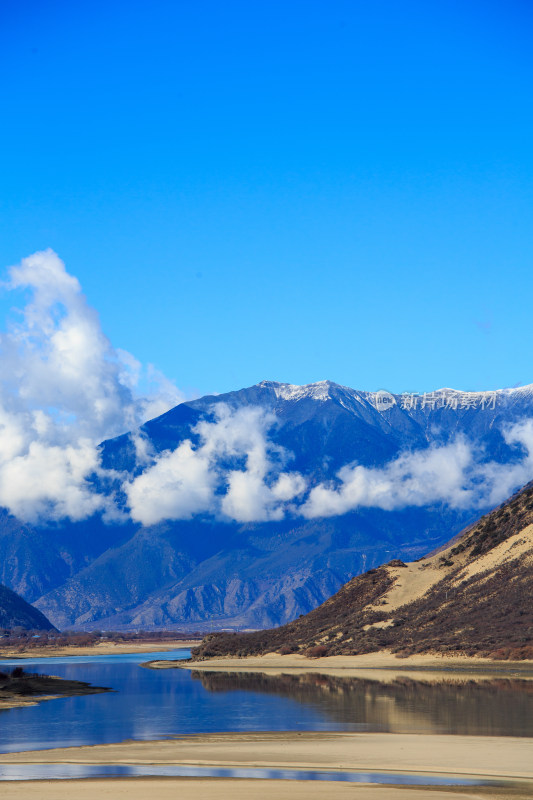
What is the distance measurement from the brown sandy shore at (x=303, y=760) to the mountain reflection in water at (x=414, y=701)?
5.08m

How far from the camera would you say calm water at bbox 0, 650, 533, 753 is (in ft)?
219

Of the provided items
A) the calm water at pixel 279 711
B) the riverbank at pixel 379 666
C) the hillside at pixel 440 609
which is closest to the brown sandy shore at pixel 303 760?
the calm water at pixel 279 711

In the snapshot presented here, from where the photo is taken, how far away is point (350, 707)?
Answer: 79.8 meters

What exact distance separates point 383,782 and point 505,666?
2916 inches

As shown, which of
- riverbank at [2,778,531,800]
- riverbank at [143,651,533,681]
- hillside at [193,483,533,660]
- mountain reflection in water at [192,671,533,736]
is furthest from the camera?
hillside at [193,483,533,660]

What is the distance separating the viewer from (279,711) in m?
79.9

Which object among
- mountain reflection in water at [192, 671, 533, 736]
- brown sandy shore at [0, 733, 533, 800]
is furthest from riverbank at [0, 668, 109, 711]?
brown sandy shore at [0, 733, 533, 800]

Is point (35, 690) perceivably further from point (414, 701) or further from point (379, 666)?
point (379, 666)

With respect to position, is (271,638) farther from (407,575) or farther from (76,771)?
(76,771)

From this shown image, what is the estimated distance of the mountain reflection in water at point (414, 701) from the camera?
217 feet

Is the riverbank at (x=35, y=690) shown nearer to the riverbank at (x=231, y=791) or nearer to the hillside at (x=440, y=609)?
the riverbank at (x=231, y=791)

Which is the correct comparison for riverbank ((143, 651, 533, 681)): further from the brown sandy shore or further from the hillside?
the brown sandy shore

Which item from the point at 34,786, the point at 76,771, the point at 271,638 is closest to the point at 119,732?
the point at 76,771

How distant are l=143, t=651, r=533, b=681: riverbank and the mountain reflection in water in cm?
809
